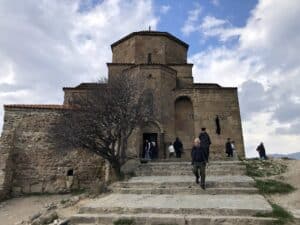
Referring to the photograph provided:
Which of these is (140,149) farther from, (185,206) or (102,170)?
(185,206)

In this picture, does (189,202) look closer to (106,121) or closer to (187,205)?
(187,205)

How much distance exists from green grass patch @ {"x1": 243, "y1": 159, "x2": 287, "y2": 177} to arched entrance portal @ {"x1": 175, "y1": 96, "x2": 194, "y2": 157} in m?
6.47

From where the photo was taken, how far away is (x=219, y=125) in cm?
1692

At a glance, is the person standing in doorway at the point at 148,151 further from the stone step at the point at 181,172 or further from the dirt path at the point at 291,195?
the dirt path at the point at 291,195

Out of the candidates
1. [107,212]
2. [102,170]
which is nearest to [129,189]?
[107,212]

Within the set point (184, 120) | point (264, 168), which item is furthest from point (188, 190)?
point (184, 120)

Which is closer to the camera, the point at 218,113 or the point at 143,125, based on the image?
the point at 143,125

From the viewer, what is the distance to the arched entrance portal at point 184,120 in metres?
16.6

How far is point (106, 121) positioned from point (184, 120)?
825 cm

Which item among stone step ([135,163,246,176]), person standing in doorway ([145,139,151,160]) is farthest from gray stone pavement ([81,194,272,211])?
person standing in doorway ([145,139,151,160])

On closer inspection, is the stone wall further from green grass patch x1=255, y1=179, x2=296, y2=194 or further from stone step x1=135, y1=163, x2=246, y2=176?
green grass patch x1=255, y1=179, x2=296, y2=194

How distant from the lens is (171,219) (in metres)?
4.79

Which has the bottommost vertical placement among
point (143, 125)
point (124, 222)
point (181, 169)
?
point (124, 222)

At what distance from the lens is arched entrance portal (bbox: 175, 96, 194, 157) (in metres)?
16.6
